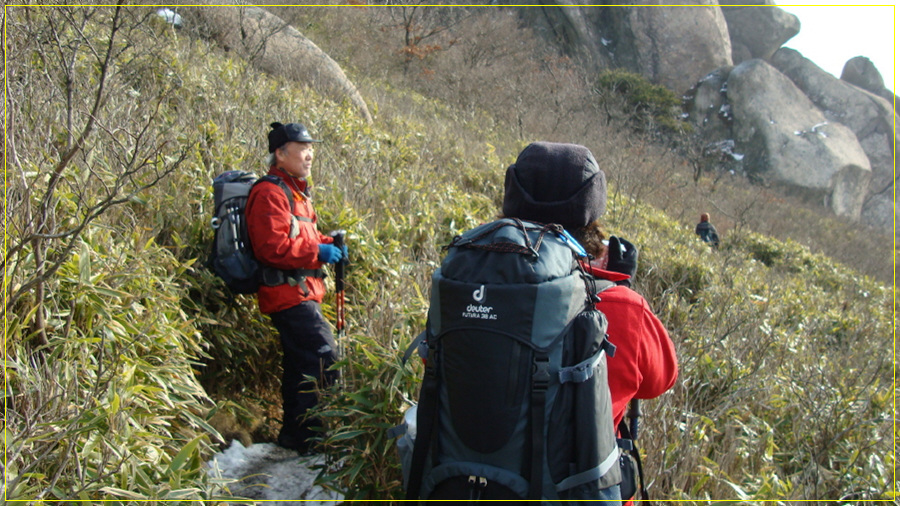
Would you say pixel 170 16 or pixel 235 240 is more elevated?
pixel 170 16

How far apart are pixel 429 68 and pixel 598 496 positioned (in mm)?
21010

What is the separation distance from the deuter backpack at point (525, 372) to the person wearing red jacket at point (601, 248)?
0.41 ft

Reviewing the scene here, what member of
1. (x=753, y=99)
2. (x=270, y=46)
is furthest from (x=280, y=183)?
(x=753, y=99)

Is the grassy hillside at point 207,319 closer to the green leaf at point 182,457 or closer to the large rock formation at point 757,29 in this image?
the green leaf at point 182,457

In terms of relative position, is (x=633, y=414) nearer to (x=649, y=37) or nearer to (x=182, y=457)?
(x=182, y=457)

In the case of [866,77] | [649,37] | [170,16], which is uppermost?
[649,37]

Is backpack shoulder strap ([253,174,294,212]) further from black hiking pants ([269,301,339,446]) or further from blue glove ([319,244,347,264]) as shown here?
black hiking pants ([269,301,339,446])

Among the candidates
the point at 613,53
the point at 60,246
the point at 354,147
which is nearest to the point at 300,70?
the point at 354,147

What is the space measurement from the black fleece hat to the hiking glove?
163mm

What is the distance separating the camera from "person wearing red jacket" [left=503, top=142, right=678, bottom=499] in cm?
172

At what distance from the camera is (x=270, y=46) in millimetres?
10289

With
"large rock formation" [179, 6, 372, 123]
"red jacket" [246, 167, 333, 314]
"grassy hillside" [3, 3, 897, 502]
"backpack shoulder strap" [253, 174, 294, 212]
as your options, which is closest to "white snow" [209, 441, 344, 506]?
"grassy hillside" [3, 3, 897, 502]

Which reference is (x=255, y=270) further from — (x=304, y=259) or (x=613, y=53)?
(x=613, y=53)

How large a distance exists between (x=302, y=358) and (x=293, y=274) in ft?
1.56
